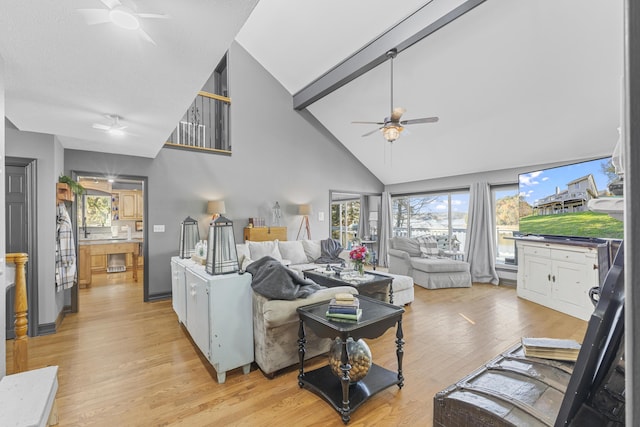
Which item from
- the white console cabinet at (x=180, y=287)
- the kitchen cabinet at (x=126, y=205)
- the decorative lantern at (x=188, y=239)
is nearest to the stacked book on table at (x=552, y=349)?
the white console cabinet at (x=180, y=287)

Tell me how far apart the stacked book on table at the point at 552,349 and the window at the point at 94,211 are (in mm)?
8287

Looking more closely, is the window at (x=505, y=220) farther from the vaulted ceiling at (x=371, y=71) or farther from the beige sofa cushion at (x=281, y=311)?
the beige sofa cushion at (x=281, y=311)

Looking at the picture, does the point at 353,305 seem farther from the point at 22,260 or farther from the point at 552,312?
the point at 552,312

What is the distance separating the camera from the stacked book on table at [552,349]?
52.0 inches

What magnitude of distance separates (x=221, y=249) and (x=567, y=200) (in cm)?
479

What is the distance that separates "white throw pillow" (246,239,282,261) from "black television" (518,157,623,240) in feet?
14.1

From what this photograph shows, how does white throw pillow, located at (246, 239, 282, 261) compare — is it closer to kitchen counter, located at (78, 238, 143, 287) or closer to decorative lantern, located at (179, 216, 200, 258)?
decorative lantern, located at (179, 216, 200, 258)

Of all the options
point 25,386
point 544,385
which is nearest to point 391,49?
point 544,385

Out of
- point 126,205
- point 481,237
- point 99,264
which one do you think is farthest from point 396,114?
point 99,264

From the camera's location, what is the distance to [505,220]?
6062mm

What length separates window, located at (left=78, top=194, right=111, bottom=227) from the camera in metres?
6.80

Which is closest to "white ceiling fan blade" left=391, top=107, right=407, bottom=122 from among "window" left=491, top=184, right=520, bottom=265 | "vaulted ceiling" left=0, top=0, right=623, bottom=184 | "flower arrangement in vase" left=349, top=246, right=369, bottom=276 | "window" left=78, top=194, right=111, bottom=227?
"vaulted ceiling" left=0, top=0, right=623, bottom=184

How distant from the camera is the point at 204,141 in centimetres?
573

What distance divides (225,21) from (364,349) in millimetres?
2286
